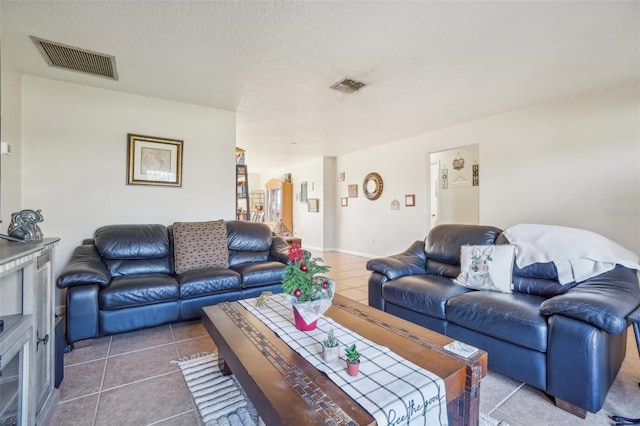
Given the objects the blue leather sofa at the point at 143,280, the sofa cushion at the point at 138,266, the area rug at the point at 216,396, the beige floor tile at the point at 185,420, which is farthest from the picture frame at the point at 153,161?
the beige floor tile at the point at 185,420

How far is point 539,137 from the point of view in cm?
375

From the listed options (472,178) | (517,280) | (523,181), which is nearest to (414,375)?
(517,280)

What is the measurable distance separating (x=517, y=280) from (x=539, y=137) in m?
2.48

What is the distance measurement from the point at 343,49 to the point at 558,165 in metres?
3.17

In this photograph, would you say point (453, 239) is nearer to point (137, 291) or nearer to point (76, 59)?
point (137, 291)

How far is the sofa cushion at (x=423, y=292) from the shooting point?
219 cm

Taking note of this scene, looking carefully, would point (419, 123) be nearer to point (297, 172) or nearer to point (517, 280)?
point (517, 280)

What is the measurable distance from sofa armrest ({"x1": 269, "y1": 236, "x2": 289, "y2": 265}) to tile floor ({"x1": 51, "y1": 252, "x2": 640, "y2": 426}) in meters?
1.23

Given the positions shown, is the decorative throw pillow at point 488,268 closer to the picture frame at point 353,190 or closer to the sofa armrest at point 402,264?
the sofa armrest at point 402,264

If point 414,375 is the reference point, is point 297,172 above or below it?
above

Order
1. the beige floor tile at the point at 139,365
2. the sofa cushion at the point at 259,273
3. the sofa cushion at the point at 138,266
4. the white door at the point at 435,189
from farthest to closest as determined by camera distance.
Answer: the white door at the point at 435,189, the sofa cushion at the point at 259,273, the sofa cushion at the point at 138,266, the beige floor tile at the point at 139,365

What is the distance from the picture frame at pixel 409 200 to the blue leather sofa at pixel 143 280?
3.06 metres

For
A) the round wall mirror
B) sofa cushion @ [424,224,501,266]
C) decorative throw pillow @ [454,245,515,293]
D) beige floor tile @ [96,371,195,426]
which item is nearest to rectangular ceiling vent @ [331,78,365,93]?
sofa cushion @ [424,224,501,266]

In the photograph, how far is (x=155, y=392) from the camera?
1.71 meters
